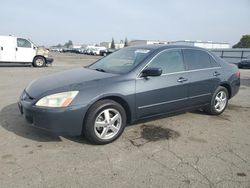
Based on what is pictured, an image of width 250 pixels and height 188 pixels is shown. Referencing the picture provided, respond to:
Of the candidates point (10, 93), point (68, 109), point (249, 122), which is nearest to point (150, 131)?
point (68, 109)

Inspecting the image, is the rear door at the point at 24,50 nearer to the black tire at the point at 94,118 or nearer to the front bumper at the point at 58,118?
the front bumper at the point at 58,118

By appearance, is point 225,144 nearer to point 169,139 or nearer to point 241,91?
point 169,139

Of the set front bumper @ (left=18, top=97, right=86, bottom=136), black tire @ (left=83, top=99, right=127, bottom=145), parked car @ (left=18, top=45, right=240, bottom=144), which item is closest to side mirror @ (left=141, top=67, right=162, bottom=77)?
parked car @ (left=18, top=45, right=240, bottom=144)

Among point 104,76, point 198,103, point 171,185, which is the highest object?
point 104,76

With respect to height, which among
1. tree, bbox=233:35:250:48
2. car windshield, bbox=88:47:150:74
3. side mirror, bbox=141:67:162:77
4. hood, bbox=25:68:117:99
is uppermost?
tree, bbox=233:35:250:48

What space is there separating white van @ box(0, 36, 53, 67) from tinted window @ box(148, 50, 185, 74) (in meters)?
13.3

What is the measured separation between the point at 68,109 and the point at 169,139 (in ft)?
5.60

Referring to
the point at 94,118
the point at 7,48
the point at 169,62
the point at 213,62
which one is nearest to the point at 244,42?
the point at 7,48

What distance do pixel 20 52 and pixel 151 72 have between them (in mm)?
13705

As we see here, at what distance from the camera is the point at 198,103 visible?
5.25 metres

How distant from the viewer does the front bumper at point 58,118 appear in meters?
3.60

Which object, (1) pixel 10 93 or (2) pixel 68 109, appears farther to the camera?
(1) pixel 10 93

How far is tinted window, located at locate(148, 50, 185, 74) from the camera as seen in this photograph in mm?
4566

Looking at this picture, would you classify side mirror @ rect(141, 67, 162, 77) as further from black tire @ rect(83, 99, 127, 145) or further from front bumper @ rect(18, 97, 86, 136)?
front bumper @ rect(18, 97, 86, 136)
